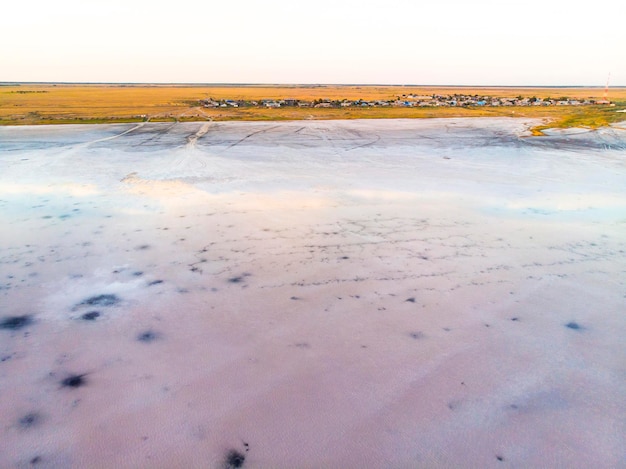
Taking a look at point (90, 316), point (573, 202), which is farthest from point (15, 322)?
point (573, 202)

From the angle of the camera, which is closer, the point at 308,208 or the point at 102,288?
the point at 102,288

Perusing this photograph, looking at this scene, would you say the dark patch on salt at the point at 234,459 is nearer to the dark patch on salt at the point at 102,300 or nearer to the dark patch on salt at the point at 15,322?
the dark patch on salt at the point at 102,300

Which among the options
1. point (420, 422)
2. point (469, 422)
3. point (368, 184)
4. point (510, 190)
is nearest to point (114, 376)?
point (420, 422)

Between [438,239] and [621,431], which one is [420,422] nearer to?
[621,431]

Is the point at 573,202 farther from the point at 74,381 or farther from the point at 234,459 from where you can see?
the point at 74,381

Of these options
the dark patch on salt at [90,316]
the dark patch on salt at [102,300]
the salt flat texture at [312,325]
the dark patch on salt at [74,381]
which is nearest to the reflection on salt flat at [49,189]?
the salt flat texture at [312,325]
